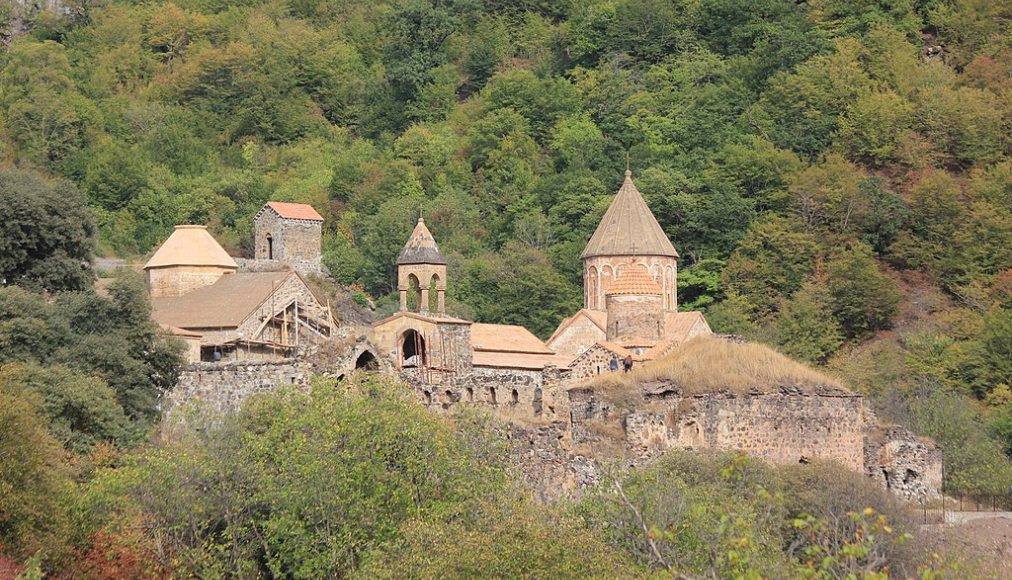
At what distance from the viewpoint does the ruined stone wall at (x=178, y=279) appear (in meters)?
47.7

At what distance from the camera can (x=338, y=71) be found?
104m

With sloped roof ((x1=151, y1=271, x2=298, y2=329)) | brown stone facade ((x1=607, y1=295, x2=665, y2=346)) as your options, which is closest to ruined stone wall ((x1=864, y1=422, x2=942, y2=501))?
brown stone facade ((x1=607, y1=295, x2=665, y2=346))

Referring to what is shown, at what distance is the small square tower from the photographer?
209ft

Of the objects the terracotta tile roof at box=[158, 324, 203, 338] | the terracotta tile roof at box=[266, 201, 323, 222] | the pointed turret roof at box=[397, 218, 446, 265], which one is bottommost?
the terracotta tile roof at box=[158, 324, 203, 338]

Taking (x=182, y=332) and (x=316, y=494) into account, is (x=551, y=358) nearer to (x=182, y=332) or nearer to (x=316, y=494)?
(x=182, y=332)

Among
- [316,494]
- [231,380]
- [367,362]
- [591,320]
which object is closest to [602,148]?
[591,320]

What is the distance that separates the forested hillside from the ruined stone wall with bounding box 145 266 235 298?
16834 millimetres

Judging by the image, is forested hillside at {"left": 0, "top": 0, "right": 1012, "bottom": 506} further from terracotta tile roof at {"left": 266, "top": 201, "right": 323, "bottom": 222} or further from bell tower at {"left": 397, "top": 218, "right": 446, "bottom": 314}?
bell tower at {"left": 397, "top": 218, "right": 446, "bottom": 314}

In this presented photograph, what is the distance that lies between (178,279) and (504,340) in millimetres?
9228

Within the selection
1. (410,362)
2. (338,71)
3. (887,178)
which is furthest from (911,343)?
(338,71)

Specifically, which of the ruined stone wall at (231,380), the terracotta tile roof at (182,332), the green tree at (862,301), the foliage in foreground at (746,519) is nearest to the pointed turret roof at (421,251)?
the terracotta tile roof at (182,332)

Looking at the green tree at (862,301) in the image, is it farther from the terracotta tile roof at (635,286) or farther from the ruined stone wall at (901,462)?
the ruined stone wall at (901,462)

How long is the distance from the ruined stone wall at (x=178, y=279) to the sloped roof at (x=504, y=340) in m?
7.49

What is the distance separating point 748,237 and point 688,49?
26354mm
